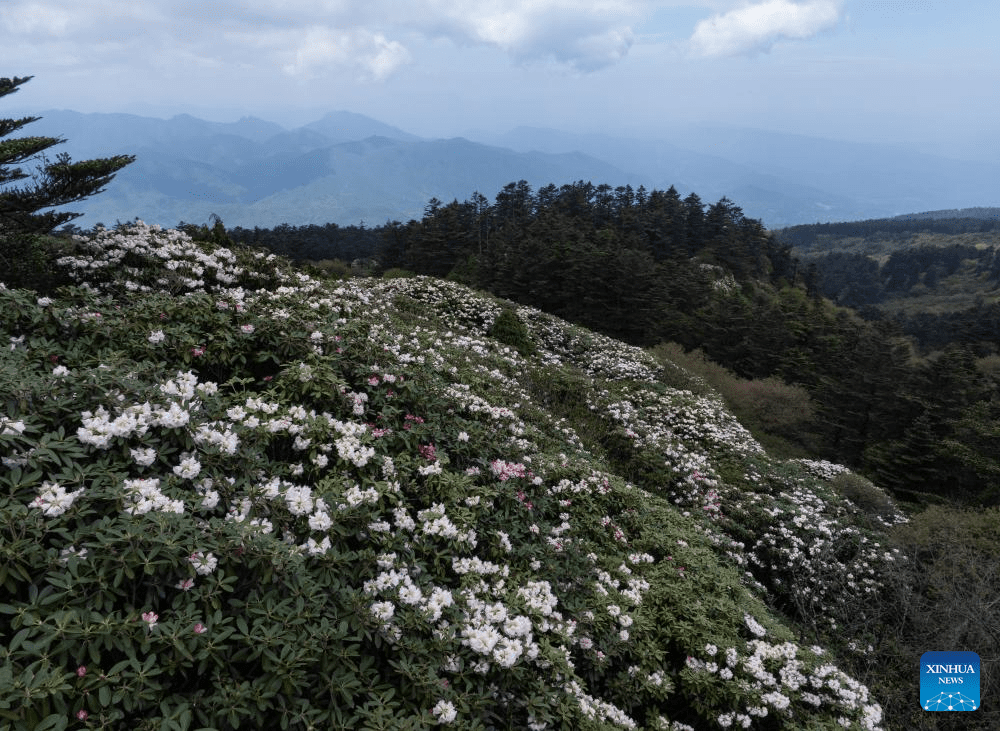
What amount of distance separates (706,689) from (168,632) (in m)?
4.59

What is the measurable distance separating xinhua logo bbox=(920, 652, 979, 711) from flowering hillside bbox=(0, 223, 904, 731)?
3.59 ft

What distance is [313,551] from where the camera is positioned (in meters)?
3.14

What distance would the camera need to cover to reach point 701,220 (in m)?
58.6

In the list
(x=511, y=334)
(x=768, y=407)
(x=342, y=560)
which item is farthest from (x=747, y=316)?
(x=342, y=560)

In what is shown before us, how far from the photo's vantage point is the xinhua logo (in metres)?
6.58

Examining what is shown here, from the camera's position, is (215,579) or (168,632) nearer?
(168,632)

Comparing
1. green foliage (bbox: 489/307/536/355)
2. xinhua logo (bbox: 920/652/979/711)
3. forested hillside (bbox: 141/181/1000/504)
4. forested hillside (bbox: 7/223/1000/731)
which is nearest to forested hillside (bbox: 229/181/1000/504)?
forested hillside (bbox: 141/181/1000/504)

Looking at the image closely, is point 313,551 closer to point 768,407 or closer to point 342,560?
point 342,560

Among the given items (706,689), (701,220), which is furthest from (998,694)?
(701,220)

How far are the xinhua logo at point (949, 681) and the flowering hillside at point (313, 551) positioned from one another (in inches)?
43.1

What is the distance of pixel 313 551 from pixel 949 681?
29.2 ft

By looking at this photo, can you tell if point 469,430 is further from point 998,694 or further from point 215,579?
point 998,694

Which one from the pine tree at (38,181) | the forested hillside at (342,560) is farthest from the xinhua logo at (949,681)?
the pine tree at (38,181)

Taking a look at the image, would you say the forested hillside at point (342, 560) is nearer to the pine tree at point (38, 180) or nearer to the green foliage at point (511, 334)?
the pine tree at point (38, 180)
